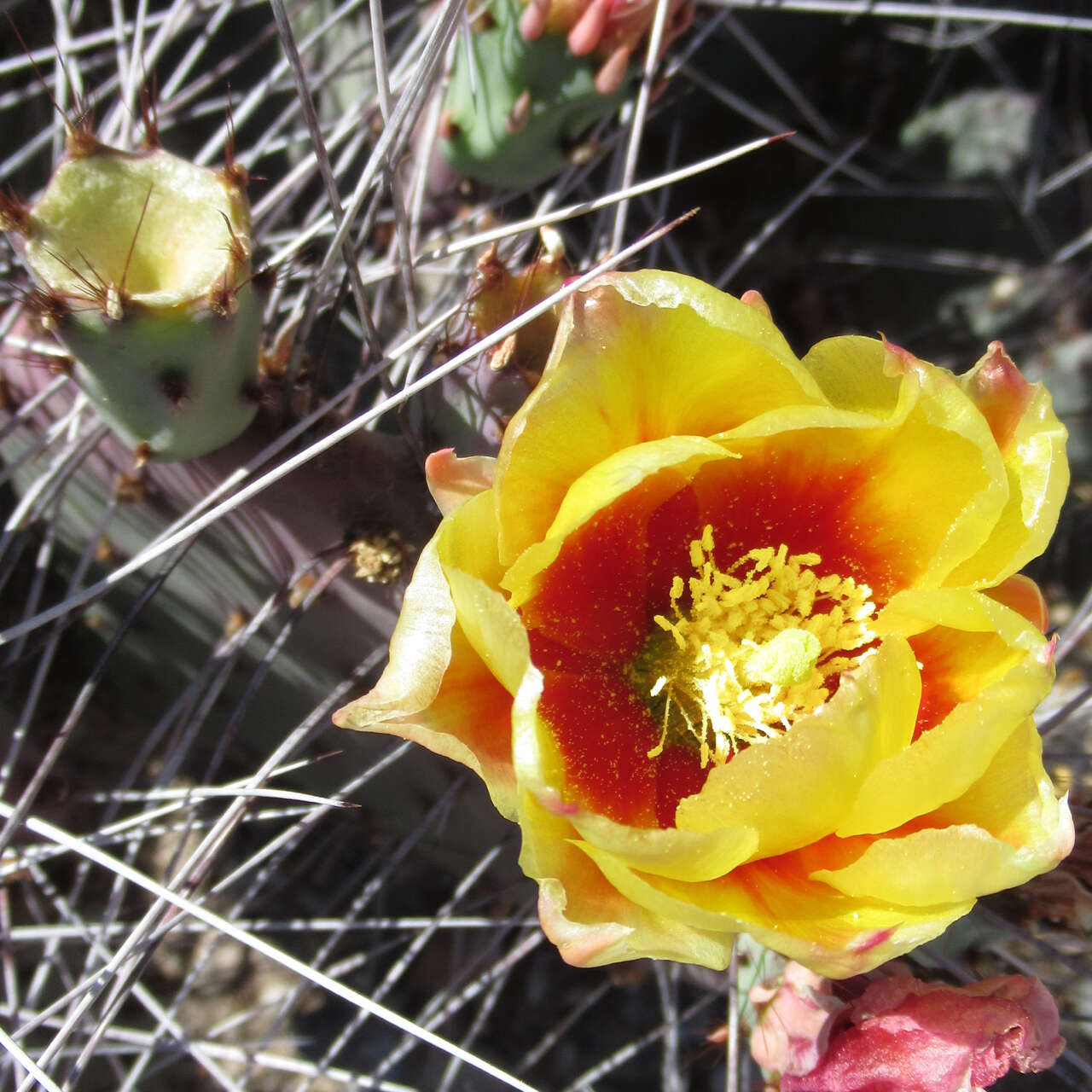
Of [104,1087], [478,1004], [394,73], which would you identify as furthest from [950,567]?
[104,1087]

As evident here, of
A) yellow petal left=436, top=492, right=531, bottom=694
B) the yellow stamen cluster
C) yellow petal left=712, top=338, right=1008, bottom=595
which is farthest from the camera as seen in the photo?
the yellow stamen cluster

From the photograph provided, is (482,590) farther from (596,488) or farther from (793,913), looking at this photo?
(793,913)

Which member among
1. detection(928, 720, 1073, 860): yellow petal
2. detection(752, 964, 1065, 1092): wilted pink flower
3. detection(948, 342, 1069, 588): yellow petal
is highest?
detection(948, 342, 1069, 588): yellow petal

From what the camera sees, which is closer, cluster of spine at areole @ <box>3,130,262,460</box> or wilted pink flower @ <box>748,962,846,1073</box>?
cluster of spine at areole @ <box>3,130,262,460</box>

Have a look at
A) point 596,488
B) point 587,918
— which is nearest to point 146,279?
point 596,488

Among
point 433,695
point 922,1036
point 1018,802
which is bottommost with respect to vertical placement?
point 922,1036

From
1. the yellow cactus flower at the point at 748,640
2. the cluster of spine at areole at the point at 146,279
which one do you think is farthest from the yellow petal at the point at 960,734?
the cluster of spine at areole at the point at 146,279

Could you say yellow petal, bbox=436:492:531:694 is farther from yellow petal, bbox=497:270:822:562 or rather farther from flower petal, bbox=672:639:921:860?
flower petal, bbox=672:639:921:860

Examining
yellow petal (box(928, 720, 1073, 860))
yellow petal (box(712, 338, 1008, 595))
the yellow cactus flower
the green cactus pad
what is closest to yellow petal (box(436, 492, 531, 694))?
the yellow cactus flower
